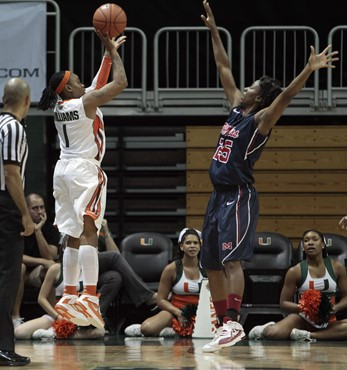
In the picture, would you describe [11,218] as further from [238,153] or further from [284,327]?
[284,327]

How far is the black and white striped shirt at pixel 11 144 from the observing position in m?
7.24

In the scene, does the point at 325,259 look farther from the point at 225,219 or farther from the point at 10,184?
the point at 10,184

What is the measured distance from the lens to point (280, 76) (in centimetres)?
1413

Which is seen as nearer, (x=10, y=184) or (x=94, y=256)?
(x=10, y=184)

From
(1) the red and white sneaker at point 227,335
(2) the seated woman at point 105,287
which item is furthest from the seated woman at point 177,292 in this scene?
(1) the red and white sneaker at point 227,335

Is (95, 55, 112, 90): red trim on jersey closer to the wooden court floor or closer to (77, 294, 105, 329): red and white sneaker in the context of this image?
(77, 294, 105, 329): red and white sneaker

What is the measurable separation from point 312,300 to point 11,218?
395 centimetres

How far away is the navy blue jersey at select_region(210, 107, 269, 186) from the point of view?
8.14 meters

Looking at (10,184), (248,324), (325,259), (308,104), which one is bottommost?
(248,324)

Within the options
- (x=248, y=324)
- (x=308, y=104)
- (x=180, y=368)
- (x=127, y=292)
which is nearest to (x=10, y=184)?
(x=180, y=368)

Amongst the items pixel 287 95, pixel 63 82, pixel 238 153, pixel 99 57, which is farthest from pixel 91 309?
pixel 99 57

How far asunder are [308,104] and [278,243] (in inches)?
89.7

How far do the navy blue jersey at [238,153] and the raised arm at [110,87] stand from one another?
3.25 ft

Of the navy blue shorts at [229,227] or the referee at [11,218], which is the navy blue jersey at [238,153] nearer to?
the navy blue shorts at [229,227]
